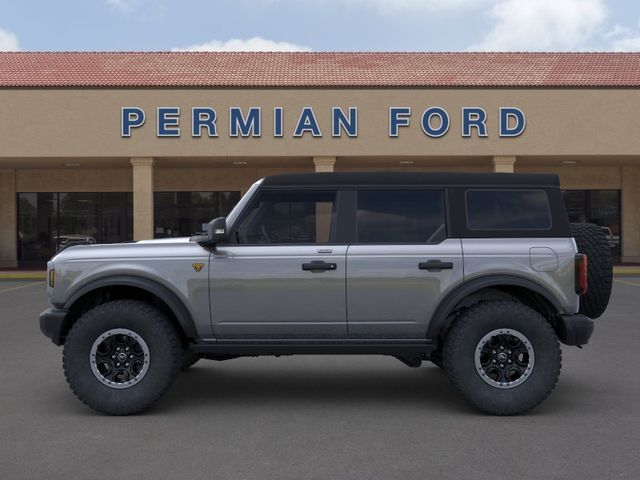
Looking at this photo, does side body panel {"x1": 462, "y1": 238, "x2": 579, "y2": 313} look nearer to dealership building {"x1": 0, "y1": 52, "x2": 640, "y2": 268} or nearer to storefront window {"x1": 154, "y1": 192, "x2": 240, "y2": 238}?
dealership building {"x1": 0, "y1": 52, "x2": 640, "y2": 268}

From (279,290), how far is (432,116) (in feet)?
66.1

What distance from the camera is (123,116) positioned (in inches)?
971

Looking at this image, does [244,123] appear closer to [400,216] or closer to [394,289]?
[400,216]

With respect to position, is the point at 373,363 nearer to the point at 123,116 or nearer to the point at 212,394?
the point at 212,394

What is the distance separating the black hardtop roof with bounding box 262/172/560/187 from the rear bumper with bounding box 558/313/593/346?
115 cm

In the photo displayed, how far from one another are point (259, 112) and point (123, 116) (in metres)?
4.74

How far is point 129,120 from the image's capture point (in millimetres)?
24688

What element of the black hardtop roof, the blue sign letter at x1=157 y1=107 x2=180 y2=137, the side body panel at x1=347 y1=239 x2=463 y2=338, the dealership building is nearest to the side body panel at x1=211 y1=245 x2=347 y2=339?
the side body panel at x1=347 y1=239 x2=463 y2=338

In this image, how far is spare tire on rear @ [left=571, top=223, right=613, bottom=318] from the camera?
6.11 metres

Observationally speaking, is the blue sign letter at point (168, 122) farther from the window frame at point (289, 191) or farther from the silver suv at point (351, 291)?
the window frame at point (289, 191)

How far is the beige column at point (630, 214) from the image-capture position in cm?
2908

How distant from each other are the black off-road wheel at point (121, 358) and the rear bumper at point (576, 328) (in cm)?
320

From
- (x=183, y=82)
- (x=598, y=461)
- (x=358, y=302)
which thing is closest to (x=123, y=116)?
(x=183, y=82)

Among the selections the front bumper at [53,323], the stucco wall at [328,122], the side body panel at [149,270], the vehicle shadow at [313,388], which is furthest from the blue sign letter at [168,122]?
the front bumper at [53,323]
